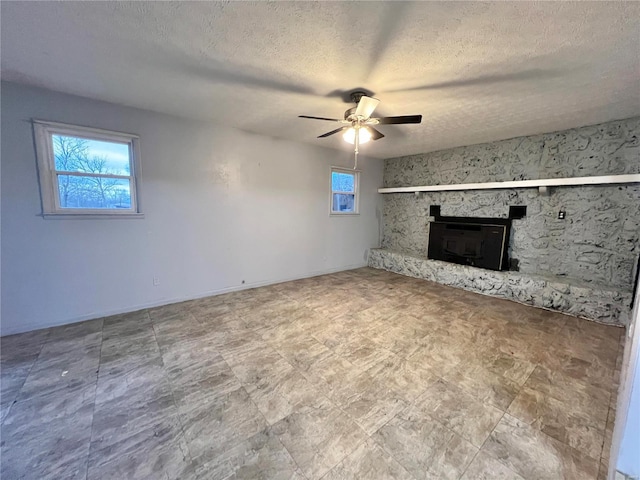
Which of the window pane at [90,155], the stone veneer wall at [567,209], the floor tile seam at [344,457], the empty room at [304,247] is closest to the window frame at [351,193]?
the empty room at [304,247]

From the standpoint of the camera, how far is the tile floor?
1442mm

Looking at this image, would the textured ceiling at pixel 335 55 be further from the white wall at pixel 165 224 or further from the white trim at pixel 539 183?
the white trim at pixel 539 183

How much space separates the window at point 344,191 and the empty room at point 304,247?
0.39m

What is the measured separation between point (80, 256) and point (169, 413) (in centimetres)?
251

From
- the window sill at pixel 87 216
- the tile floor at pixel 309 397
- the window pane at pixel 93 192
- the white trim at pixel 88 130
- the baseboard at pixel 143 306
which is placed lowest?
the tile floor at pixel 309 397

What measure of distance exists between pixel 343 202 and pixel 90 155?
429cm


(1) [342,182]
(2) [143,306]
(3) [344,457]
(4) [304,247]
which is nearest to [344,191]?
(1) [342,182]

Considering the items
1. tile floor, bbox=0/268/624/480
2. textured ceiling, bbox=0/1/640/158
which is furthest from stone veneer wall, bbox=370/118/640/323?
tile floor, bbox=0/268/624/480

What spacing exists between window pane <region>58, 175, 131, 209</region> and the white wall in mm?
194

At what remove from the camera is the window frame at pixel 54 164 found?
2.77 metres

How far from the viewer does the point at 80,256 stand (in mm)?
3055

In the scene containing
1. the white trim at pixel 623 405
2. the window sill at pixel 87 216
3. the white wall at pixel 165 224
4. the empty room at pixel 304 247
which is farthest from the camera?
the window sill at pixel 87 216

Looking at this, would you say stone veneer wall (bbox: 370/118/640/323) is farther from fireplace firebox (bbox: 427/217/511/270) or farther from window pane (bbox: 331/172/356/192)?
window pane (bbox: 331/172/356/192)

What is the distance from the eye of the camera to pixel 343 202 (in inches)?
224
